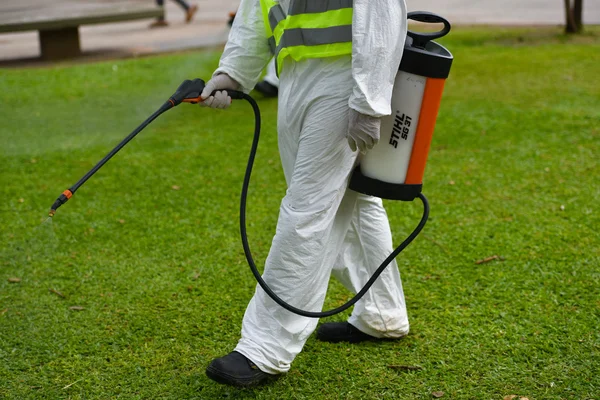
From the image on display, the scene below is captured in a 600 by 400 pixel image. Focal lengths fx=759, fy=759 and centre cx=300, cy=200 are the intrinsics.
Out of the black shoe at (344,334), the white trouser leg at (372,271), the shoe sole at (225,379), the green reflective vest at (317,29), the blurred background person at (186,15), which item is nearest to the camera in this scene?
the green reflective vest at (317,29)

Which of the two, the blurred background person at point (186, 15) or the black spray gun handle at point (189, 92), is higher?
the black spray gun handle at point (189, 92)

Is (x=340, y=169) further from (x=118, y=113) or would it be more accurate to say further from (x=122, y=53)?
(x=122, y=53)

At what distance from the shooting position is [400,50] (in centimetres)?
233

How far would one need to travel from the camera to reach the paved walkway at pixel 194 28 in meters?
9.66

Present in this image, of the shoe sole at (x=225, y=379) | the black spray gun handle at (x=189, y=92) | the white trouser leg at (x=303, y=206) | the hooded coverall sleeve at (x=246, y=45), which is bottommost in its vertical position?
the shoe sole at (x=225, y=379)

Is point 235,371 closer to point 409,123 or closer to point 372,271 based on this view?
point 372,271

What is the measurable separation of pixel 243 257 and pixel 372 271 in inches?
40.4

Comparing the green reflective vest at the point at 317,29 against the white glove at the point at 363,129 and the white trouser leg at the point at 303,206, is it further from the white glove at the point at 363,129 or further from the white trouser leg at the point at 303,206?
the white glove at the point at 363,129

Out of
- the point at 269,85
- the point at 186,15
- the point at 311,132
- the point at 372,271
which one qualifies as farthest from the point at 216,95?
the point at 186,15

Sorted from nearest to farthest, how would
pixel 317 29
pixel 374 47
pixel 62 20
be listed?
pixel 374 47
pixel 317 29
pixel 62 20

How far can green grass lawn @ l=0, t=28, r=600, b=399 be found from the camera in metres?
2.75

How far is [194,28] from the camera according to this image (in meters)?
11.2

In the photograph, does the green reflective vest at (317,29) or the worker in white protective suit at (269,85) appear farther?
the worker in white protective suit at (269,85)

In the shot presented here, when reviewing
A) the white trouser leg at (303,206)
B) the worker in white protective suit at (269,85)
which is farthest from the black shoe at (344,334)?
the worker in white protective suit at (269,85)
